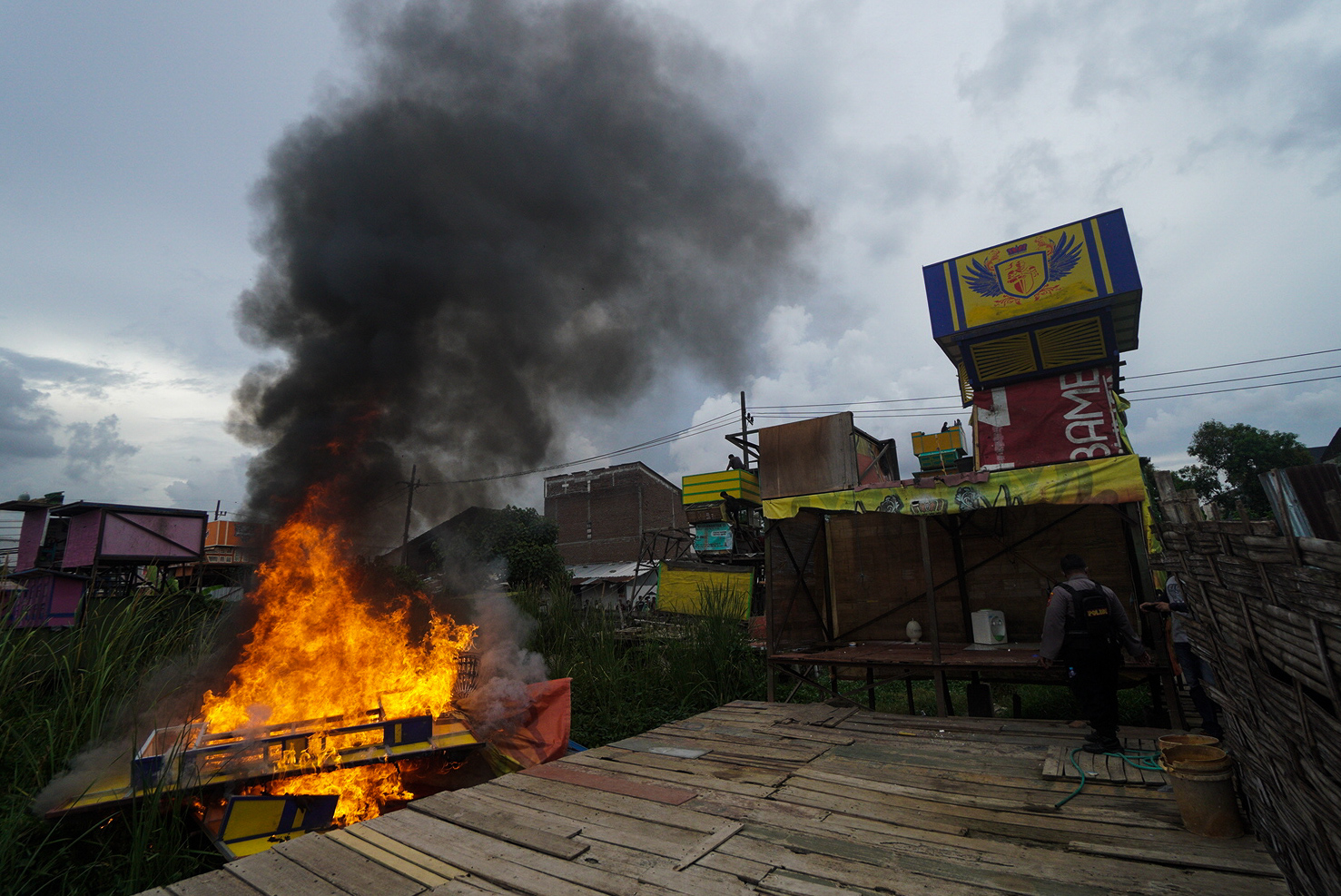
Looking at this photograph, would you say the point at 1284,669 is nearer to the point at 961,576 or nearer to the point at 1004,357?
the point at 961,576

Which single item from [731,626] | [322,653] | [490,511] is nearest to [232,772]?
[322,653]

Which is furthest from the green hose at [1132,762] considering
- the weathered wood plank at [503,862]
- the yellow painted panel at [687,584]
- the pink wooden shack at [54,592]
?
the pink wooden shack at [54,592]

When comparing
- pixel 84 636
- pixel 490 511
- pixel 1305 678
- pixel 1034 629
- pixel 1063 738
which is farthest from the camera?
pixel 490 511

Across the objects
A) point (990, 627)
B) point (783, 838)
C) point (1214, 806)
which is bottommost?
point (783, 838)

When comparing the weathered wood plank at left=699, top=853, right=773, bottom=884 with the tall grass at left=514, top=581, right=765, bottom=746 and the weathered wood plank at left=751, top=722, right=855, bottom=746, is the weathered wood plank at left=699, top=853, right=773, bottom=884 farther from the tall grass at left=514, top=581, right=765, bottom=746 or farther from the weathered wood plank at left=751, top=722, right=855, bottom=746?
the tall grass at left=514, top=581, right=765, bottom=746

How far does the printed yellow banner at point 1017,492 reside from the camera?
6156 mm

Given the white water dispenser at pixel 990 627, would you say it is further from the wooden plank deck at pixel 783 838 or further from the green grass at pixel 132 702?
the wooden plank deck at pixel 783 838

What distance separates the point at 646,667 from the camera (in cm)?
1005

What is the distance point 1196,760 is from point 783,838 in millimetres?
2427

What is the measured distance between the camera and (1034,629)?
8.36 m

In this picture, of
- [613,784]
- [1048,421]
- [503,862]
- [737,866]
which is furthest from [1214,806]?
[1048,421]

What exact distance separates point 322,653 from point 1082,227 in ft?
42.6

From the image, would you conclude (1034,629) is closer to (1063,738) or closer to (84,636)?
(1063,738)

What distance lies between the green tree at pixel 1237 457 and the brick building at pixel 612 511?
86.7 ft
